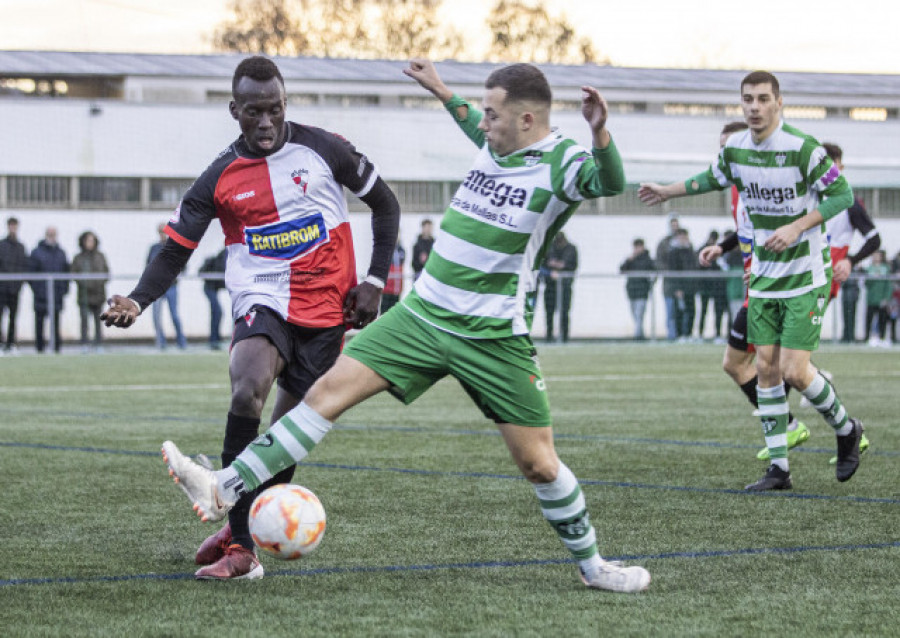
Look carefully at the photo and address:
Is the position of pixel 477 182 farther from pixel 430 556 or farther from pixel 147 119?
pixel 147 119

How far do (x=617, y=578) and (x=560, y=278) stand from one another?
1865cm

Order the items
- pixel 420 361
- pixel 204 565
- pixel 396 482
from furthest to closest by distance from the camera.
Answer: pixel 396 482 < pixel 204 565 < pixel 420 361

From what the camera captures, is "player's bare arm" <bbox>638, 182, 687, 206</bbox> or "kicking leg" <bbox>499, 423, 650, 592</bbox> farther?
"player's bare arm" <bbox>638, 182, 687, 206</bbox>

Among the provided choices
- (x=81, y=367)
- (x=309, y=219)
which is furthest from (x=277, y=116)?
(x=81, y=367)

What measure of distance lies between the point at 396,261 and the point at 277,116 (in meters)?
16.0

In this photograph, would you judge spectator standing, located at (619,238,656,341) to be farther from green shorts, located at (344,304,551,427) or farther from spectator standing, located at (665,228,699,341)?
green shorts, located at (344,304,551,427)

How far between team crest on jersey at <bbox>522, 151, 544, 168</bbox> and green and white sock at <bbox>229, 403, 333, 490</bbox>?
3.71ft

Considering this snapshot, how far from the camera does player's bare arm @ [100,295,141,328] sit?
5023 mm

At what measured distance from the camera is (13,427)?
34.1ft

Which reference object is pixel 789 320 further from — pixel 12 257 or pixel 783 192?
pixel 12 257

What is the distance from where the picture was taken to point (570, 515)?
15.6 feet

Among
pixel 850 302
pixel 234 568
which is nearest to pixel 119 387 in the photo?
pixel 234 568

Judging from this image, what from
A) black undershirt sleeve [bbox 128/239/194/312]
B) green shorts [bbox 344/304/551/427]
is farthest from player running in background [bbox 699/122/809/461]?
black undershirt sleeve [bbox 128/239/194/312]

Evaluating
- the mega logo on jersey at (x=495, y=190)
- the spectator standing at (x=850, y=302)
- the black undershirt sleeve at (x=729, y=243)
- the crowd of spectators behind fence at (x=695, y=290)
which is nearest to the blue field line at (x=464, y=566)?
the mega logo on jersey at (x=495, y=190)
